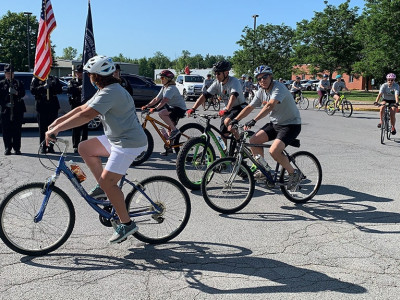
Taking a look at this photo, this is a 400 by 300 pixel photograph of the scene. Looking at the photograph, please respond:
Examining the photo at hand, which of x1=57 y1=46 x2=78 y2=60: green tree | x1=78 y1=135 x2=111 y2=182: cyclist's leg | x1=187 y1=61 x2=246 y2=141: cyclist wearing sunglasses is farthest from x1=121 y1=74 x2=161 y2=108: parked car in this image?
x1=57 y1=46 x2=78 y2=60: green tree

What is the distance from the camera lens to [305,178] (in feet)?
20.0

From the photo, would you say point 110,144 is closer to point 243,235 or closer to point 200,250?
point 200,250

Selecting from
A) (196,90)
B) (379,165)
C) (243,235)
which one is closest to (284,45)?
(196,90)

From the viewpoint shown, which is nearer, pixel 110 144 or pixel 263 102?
pixel 110 144

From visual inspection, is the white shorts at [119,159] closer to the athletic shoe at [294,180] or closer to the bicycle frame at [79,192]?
the bicycle frame at [79,192]

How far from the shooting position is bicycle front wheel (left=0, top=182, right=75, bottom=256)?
4.16 metres

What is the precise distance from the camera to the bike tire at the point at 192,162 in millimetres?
6551

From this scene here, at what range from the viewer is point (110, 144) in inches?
173

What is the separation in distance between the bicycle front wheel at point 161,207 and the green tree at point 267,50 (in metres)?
49.2

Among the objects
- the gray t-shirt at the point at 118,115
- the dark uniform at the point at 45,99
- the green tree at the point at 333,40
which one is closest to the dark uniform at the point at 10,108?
the dark uniform at the point at 45,99

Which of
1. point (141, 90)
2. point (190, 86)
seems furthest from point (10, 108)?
point (190, 86)

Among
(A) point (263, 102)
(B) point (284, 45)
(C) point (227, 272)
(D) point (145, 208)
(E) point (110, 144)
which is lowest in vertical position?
(C) point (227, 272)

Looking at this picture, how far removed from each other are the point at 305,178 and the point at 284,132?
2.42 ft

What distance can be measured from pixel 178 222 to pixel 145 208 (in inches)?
17.4
